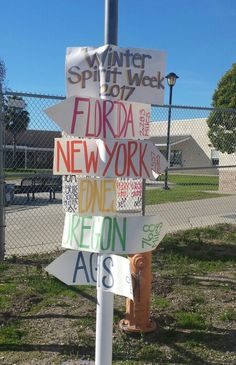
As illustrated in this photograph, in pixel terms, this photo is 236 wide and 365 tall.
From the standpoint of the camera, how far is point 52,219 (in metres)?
10.5

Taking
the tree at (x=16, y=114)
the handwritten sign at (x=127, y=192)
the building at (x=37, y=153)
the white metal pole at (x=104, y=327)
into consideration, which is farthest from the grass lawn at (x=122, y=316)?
the tree at (x=16, y=114)

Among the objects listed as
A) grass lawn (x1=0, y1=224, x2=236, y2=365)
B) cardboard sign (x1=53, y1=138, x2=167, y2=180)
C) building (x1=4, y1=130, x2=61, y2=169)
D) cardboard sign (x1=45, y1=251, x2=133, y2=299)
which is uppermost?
building (x1=4, y1=130, x2=61, y2=169)

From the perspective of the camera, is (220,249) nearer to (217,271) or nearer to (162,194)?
(217,271)

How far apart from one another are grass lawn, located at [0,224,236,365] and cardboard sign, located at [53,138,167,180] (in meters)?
1.52

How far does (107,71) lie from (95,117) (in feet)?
1.03

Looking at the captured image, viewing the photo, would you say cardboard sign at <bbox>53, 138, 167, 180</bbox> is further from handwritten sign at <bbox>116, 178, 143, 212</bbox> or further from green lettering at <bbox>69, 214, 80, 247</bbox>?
handwritten sign at <bbox>116, 178, 143, 212</bbox>

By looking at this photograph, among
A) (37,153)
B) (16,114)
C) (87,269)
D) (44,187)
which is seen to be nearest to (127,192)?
(87,269)

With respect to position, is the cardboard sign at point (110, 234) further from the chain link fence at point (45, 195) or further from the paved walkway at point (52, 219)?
the paved walkway at point (52, 219)

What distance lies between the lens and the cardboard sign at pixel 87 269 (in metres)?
2.98

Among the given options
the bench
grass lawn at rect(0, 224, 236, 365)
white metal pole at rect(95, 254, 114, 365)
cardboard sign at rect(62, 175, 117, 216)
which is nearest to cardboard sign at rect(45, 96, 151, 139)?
cardboard sign at rect(62, 175, 117, 216)

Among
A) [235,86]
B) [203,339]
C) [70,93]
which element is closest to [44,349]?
[203,339]

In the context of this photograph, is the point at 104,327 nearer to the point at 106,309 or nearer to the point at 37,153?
the point at 106,309

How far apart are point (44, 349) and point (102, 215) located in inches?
57.9

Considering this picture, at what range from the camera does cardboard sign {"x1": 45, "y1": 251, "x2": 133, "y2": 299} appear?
298 centimetres
